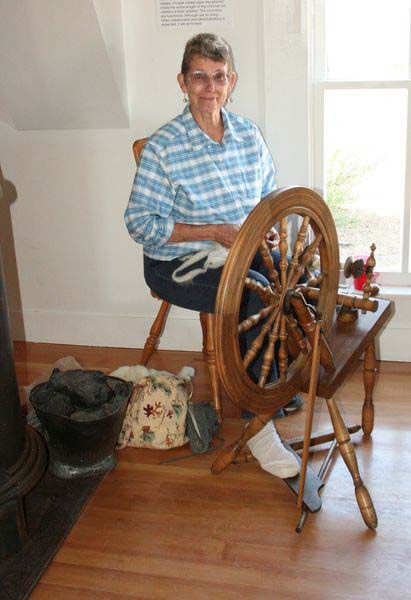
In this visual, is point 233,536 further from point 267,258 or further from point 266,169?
point 266,169

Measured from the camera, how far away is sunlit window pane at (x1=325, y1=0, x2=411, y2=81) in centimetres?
262

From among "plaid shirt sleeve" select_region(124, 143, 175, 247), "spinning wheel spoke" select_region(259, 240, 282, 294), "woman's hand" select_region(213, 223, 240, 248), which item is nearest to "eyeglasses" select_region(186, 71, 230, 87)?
"plaid shirt sleeve" select_region(124, 143, 175, 247)

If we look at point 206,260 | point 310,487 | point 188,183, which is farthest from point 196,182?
point 310,487

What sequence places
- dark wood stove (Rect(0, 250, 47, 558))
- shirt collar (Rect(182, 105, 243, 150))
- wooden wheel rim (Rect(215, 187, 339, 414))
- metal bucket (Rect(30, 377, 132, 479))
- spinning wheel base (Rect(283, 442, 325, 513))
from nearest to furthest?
1. wooden wheel rim (Rect(215, 187, 339, 414))
2. dark wood stove (Rect(0, 250, 47, 558))
3. spinning wheel base (Rect(283, 442, 325, 513))
4. metal bucket (Rect(30, 377, 132, 479))
5. shirt collar (Rect(182, 105, 243, 150))

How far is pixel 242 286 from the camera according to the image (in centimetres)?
164

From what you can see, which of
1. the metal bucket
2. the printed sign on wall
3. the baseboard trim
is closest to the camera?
the metal bucket

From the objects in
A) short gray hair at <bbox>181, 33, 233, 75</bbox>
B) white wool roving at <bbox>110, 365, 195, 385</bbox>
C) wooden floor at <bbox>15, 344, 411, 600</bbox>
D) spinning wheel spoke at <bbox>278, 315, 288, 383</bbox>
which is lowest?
wooden floor at <bbox>15, 344, 411, 600</bbox>

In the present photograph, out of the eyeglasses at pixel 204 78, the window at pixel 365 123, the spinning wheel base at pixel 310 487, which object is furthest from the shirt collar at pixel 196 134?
the spinning wheel base at pixel 310 487

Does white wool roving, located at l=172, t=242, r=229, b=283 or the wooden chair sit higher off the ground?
white wool roving, located at l=172, t=242, r=229, b=283

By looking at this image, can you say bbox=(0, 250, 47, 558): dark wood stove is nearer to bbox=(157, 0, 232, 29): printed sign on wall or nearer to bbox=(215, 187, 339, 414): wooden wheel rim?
bbox=(215, 187, 339, 414): wooden wheel rim

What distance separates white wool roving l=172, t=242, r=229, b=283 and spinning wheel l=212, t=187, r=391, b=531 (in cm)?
17

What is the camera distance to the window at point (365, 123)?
2.64 m

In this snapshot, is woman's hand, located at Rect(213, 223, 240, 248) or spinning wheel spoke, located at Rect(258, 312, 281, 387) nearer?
spinning wheel spoke, located at Rect(258, 312, 281, 387)

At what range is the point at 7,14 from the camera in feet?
8.35
